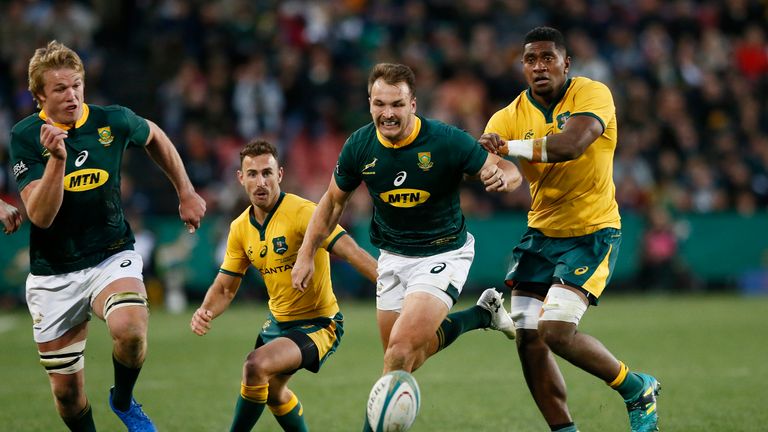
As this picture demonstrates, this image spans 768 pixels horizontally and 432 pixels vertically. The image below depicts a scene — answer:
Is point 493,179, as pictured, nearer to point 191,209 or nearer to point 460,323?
point 460,323

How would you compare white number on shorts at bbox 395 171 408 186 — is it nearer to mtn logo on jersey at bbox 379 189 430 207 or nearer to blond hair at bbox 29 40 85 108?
mtn logo on jersey at bbox 379 189 430 207

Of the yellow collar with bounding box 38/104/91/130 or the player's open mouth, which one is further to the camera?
the yellow collar with bounding box 38/104/91/130

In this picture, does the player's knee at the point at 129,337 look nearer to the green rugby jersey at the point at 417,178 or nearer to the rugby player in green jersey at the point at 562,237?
the green rugby jersey at the point at 417,178

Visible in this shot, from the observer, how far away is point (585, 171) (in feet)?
23.2

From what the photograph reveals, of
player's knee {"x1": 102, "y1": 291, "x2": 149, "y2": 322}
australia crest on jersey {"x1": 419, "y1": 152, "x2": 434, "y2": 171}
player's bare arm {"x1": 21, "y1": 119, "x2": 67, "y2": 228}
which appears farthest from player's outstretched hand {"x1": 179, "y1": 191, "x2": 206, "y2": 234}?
australia crest on jersey {"x1": 419, "y1": 152, "x2": 434, "y2": 171}

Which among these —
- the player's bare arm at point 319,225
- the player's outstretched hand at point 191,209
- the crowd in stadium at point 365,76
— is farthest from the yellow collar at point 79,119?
the crowd in stadium at point 365,76

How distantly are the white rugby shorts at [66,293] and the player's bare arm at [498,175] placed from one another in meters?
2.51

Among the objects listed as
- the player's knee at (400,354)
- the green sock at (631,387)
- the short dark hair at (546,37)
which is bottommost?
the green sock at (631,387)

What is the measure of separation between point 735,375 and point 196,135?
11.1 metres

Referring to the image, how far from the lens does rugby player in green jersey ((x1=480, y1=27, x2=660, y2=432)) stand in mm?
6879

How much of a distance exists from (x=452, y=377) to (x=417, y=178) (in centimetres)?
444

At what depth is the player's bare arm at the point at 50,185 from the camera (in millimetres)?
6281

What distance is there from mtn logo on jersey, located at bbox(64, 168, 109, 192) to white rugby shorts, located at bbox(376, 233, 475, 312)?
1973 millimetres

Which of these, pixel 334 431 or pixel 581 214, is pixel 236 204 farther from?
pixel 581 214
